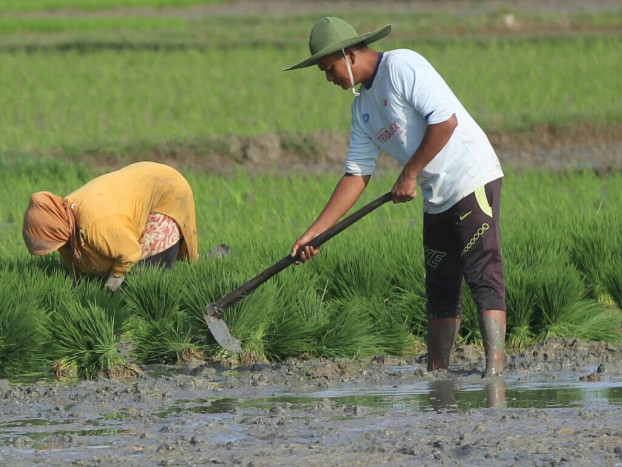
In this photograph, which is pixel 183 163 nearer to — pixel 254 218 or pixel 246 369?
pixel 254 218

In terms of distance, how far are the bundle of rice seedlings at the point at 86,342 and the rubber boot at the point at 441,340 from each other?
4.41ft

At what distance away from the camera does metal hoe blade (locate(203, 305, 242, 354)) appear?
537 cm

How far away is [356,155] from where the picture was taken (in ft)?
16.3

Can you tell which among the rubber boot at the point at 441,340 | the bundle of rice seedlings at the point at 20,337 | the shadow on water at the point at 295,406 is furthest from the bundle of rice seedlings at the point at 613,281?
the bundle of rice seedlings at the point at 20,337

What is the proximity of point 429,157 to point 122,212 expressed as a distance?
1724 mm

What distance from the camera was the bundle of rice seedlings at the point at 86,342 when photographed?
5.46 meters

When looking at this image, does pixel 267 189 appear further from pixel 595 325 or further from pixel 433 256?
pixel 433 256

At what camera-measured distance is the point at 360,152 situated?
496 cm

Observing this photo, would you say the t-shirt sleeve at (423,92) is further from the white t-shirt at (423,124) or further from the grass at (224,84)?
the grass at (224,84)

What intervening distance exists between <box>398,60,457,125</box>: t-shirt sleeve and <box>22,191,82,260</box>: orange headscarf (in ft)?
5.74

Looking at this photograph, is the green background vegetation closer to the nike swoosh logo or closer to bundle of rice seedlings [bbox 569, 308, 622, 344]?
bundle of rice seedlings [bbox 569, 308, 622, 344]

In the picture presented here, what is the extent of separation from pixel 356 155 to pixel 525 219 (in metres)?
3.08

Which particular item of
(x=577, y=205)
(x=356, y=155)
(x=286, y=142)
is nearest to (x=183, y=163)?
(x=286, y=142)

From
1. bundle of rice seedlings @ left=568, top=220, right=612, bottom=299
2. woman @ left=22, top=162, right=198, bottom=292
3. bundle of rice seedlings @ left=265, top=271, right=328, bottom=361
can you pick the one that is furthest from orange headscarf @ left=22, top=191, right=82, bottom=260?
bundle of rice seedlings @ left=568, top=220, right=612, bottom=299
